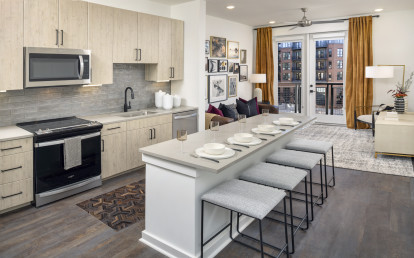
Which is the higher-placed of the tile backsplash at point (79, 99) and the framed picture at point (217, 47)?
the framed picture at point (217, 47)

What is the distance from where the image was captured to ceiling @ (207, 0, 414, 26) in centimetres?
573

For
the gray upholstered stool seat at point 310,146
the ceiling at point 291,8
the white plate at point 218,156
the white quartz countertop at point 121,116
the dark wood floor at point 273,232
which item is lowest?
the dark wood floor at point 273,232

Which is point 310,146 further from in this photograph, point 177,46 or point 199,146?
point 177,46

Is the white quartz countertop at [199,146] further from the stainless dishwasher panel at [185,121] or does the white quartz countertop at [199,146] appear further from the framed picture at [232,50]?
the framed picture at [232,50]

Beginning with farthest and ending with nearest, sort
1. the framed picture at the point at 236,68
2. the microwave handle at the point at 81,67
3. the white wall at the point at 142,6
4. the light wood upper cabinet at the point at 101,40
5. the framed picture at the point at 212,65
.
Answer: the framed picture at the point at 236,68
the framed picture at the point at 212,65
the white wall at the point at 142,6
the light wood upper cabinet at the point at 101,40
the microwave handle at the point at 81,67

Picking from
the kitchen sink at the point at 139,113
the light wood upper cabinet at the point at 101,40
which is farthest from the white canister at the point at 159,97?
the light wood upper cabinet at the point at 101,40

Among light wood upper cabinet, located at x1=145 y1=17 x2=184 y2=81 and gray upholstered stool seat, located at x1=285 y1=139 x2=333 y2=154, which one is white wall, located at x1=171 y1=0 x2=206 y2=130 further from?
gray upholstered stool seat, located at x1=285 y1=139 x2=333 y2=154

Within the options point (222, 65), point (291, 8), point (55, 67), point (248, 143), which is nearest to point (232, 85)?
point (222, 65)

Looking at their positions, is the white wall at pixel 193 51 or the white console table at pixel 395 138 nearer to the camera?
the white console table at pixel 395 138

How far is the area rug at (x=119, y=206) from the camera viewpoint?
9.80 feet

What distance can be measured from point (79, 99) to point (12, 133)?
45.6 inches

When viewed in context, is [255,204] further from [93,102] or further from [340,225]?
[93,102]

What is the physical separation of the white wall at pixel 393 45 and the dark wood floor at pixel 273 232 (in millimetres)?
4313

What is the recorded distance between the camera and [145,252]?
2461 millimetres
